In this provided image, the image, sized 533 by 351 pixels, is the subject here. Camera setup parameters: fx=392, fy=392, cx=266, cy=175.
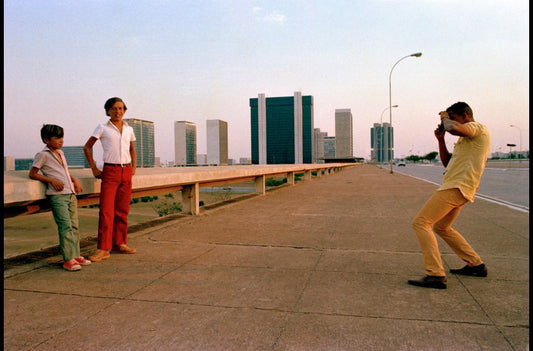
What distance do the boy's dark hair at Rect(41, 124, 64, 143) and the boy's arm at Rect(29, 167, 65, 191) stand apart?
36 cm

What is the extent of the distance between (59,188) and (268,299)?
2.39 meters

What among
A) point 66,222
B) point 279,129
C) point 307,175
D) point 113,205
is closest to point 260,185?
point 113,205

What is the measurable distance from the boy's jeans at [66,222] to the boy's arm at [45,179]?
0.13 meters

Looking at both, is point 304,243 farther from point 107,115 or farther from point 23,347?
point 23,347

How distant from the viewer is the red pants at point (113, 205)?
4496 millimetres

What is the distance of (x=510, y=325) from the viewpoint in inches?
107

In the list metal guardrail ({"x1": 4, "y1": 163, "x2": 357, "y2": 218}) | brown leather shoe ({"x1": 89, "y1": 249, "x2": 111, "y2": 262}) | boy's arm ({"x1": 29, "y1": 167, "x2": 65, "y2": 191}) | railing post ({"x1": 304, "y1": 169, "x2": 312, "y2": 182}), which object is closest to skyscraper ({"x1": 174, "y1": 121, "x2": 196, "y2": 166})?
railing post ({"x1": 304, "y1": 169, "x2": 312, "y2": 182})

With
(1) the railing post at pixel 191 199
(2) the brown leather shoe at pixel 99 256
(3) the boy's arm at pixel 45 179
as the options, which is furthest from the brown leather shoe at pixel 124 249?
(1) the railing post at pixel 191 199

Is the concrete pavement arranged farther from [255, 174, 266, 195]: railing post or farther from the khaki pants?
[255, 174, 266, 195]: railing post

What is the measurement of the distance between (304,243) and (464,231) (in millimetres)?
2781

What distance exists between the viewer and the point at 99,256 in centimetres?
445

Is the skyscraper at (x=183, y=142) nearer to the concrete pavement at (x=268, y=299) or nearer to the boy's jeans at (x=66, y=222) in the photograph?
the concrete pavement at (x=268, y=299)

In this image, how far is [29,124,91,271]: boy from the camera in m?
3.97

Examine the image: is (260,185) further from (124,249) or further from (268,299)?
(268,299)
